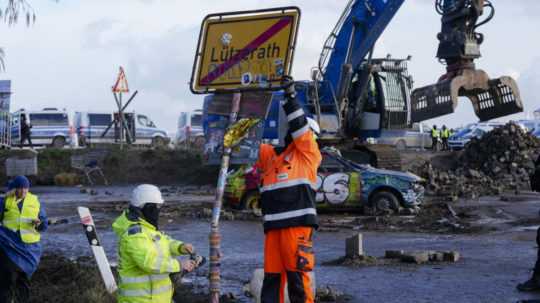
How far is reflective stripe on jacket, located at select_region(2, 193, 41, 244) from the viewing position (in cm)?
1004

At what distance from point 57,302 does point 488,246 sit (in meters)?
7.98

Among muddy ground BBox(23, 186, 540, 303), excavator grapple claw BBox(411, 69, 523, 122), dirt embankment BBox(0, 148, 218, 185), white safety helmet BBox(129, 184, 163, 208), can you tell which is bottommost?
muddy ground BBox(23, 186, 540, 303)

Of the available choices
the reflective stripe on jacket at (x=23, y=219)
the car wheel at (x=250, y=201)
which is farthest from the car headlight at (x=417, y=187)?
the reflective stripe on jacket at (x=23, y=219)

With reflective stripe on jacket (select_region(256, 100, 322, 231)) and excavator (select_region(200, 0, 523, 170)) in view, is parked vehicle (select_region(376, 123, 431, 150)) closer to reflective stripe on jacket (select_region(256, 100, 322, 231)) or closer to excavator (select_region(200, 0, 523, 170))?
excavator (select_region(200, 0, 523, 170))

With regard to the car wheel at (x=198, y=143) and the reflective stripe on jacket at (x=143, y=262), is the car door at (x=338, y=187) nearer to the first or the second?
the reflective stripe on jacket at (x=143, y=262)

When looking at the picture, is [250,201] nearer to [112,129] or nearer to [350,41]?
[350,41]

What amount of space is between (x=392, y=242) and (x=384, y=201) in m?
4.14

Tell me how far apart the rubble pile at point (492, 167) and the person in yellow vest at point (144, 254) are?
2058cm

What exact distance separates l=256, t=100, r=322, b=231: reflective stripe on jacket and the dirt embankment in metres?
27.0

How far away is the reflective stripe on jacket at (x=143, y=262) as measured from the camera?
6.33 m

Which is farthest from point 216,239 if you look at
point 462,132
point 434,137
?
point 462,132

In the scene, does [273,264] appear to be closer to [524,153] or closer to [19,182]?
[19,182]

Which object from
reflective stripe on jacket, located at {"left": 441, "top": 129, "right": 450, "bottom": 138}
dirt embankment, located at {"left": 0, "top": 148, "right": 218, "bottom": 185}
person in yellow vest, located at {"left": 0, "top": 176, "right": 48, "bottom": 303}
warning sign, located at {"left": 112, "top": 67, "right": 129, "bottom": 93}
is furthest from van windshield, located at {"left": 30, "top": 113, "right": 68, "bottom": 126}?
person in yellow vest, located at {"left": 0, "top": 176, "right": 48, "bottom": 303}

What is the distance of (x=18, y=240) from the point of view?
996 centimetres
